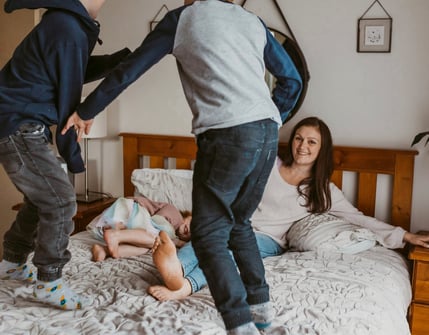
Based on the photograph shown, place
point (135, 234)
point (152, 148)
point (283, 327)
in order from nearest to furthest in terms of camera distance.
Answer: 1. point (283, 327)
2. point (135, 234)
3. point (152, 148)

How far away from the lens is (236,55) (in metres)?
1.48

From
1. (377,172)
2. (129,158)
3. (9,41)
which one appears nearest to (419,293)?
(377,172)

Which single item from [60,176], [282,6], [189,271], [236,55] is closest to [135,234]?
[189,271]

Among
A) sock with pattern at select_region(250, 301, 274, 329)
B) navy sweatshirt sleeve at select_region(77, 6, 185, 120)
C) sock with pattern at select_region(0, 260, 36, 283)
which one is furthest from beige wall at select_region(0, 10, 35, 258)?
sock with pattern at select_region(250, 301, 274, 329)

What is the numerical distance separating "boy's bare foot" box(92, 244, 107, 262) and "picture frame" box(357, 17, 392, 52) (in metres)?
1.49

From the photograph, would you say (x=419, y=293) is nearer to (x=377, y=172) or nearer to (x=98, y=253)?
(x=377, y=172)

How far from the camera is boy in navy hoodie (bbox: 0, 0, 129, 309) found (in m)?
1.59

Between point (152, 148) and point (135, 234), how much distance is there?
2.75 ft

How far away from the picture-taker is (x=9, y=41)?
3289 mm

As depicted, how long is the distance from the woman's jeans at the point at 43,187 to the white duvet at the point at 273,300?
0.16 m

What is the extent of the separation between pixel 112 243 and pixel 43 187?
0.67 meters

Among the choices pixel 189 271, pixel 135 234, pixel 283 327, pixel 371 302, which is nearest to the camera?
pixel 283 327

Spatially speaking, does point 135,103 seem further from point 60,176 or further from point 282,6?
point 60,176

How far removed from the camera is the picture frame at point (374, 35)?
2.56 m
